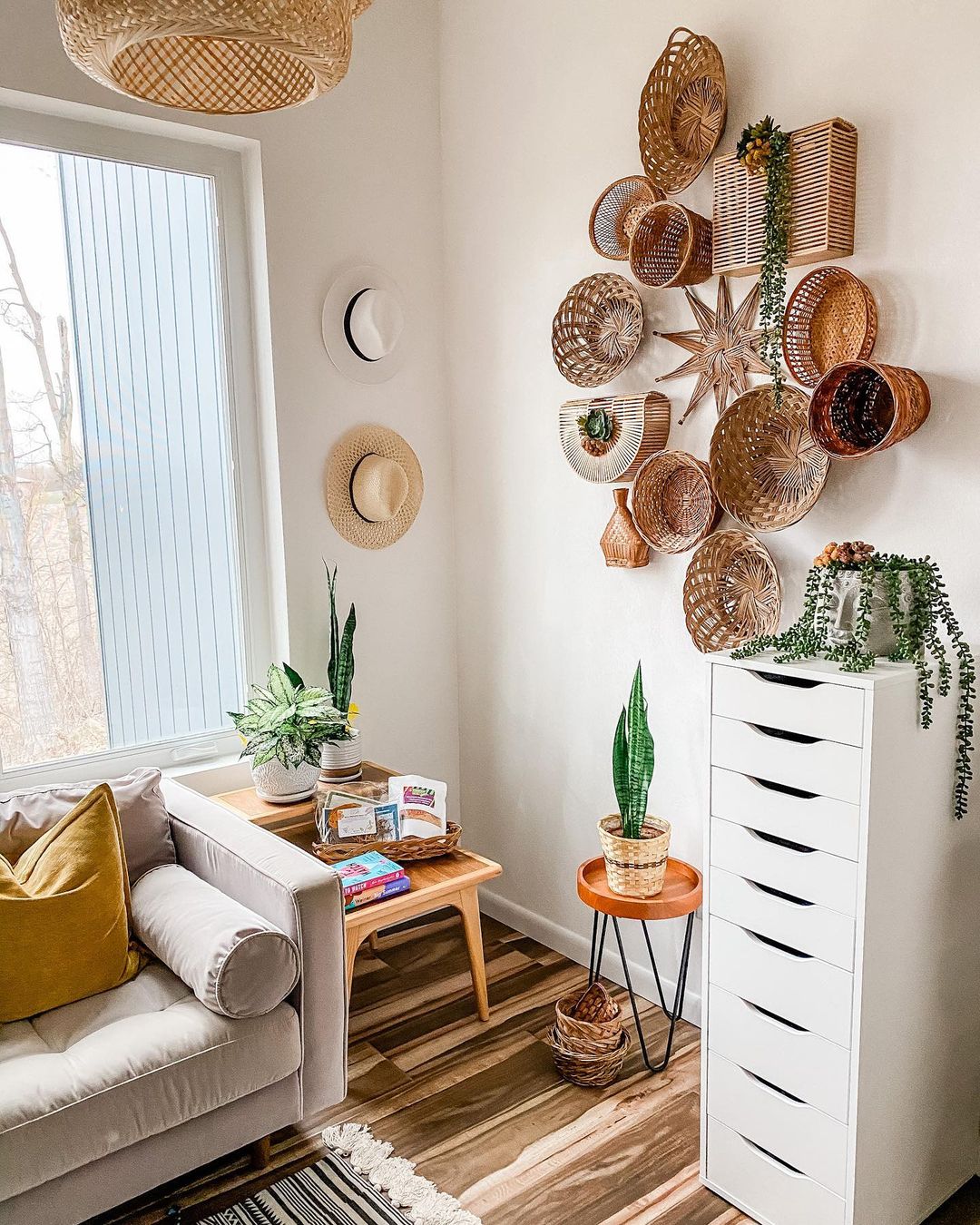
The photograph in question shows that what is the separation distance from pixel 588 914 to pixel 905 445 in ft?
5.29

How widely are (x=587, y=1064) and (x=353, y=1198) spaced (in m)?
0.61

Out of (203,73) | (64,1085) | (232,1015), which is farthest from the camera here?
(232,1015)

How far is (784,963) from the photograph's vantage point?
1768 millimetres

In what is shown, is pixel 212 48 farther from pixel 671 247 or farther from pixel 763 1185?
pixel 763 1185

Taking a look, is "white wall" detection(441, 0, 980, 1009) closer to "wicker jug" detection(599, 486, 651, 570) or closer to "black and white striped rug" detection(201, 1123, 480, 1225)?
"wicker jug" detection(599, 486, 651, 570)

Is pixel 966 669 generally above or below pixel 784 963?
above

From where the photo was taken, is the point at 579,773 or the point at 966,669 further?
the point at 579,773

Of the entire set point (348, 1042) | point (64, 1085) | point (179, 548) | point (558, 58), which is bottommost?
point (348, 1042)

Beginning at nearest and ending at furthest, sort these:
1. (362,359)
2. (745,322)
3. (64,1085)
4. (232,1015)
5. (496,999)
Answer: (64,1085)
(232,1015)
(745,322)
(496,999)
(362,359)

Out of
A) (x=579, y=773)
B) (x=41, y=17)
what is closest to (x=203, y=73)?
(x=41, y=17)

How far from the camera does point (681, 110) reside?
2.26 m

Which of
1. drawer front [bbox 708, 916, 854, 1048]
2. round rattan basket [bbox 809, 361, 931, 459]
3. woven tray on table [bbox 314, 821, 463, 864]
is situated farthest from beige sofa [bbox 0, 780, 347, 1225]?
round rattan basket [bbox 809, 361, 931, 459]

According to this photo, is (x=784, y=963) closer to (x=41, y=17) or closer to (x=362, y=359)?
(x=362, y=359)

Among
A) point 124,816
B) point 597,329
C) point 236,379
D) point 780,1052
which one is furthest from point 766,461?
point 124,816
